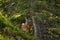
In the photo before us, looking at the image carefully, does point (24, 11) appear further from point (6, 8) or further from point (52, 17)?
point (6, 8)

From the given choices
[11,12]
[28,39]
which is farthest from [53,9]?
[28,39]

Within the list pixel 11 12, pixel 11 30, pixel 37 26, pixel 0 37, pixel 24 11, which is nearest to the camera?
pixel 0 37

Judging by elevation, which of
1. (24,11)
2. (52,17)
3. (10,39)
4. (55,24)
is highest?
(10,39)

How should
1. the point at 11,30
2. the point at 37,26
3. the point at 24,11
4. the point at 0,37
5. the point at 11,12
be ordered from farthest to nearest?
the point at 11,12 < the point at 37,26 < the point at 24,11 < the point at 11,30 < the point at 0,37

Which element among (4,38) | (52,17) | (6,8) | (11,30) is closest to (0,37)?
(4,38)

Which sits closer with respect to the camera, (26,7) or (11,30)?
(11,30)

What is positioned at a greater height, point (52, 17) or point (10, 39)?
point (10, 39)

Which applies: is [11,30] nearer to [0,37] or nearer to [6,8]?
[0,37]

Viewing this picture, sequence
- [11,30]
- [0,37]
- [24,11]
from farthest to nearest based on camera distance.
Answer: [24,11] < [11,30] < [0,37]

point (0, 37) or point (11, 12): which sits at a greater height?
point (0, 37)
